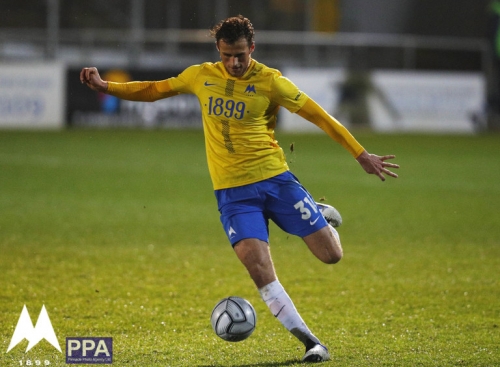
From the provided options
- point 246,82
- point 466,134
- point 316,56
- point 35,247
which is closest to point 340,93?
point 316,56

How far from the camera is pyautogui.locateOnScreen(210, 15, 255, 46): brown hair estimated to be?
5.29 meters

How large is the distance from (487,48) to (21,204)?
959 inches

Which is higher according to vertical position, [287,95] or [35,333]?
[287,95]

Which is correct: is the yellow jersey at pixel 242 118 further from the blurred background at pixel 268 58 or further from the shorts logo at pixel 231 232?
the blurred background at pixel 268 58

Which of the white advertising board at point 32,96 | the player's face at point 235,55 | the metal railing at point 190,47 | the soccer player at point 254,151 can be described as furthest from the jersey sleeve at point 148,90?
the metal railing at point 190,47

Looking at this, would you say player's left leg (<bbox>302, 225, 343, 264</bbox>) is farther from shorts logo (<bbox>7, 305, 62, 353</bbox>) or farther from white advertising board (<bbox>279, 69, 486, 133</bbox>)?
white advertising board (<bbox>279, 69, 486, 133</bbox>)

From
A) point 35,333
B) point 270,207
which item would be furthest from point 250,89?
point 35,333

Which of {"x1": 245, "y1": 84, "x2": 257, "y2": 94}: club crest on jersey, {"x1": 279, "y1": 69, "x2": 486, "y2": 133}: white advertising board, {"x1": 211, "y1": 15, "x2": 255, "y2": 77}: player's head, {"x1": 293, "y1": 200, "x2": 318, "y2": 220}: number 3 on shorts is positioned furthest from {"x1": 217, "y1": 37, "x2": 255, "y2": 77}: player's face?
{"x1": 279, "y1": 69, "x2": 486, "y2": 133}: white advertising board

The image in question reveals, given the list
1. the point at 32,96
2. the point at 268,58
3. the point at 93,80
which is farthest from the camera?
the point at 268,58

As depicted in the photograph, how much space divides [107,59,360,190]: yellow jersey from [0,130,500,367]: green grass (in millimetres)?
1152

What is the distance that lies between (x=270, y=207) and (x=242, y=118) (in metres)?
0.59

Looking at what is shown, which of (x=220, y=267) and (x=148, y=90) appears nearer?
(x=148, y=90)

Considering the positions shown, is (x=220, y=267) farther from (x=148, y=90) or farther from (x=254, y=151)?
(x=254, y=151)

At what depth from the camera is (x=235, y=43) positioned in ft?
17.4
